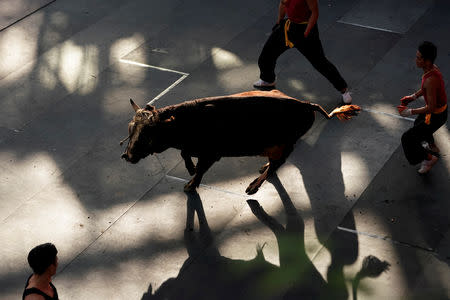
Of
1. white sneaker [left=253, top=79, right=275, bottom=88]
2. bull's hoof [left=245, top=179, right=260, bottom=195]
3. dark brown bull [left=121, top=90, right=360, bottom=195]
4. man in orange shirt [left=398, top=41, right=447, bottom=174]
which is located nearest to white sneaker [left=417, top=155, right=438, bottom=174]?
man in orange shirt [left=398, top=41, right=447, bottom=174]

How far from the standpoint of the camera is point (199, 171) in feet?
23.6

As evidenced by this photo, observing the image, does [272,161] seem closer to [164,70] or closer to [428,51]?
[428,51]

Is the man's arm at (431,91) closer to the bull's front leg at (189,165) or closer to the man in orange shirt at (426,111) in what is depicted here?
the man in orange shirt at (426,111)

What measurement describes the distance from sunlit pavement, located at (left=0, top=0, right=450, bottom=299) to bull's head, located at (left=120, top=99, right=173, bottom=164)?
3.07 feet

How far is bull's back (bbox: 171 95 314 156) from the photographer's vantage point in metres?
6.78

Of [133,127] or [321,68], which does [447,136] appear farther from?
[133,127]

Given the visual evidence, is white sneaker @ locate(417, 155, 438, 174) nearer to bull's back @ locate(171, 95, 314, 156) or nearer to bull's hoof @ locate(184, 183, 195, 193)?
bull's back @ locate(171, 95, 314, 156)

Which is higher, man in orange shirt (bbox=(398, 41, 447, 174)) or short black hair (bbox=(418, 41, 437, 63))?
short black hair (bbox=(418, 41, 437, 63))

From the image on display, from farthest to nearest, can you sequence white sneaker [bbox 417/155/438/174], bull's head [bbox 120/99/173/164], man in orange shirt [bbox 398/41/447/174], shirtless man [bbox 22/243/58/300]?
1. white sneaker [bbox 417/155/438/174]
2. man in orange shirt [bbox 398/41/447/174]
3. bull's head [bbox 120/99/173/164]
4. shirtless man [bbox 22/243/58/300]

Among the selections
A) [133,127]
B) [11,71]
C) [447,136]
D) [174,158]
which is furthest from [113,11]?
[447,136]

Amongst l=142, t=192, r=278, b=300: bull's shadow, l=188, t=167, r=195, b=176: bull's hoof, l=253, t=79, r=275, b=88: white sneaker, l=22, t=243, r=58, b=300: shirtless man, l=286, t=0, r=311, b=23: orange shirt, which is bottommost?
l=253, t=79, r=275, b=88: white sneaker

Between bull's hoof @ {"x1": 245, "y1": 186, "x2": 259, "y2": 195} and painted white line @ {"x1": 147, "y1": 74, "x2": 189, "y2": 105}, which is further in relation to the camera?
painted white line @ {"x1": 147, "y1": 74, "x2": 189, "y2": 105}

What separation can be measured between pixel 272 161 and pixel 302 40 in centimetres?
220

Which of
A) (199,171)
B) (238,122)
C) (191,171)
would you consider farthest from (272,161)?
(191,171)
